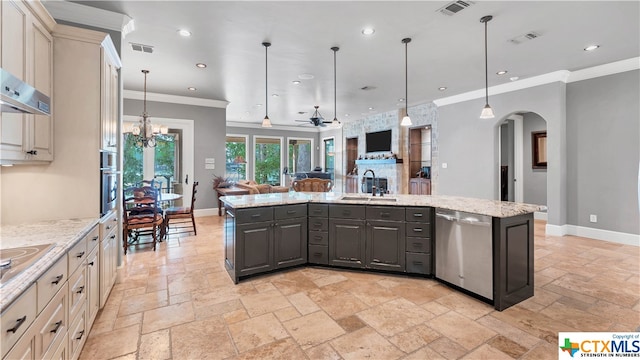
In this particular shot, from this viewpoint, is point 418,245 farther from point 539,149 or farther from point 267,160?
point 267,160

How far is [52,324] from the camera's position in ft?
4.68

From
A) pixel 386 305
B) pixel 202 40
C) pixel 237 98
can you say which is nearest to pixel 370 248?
pixel 386 305

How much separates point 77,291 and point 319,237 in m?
2.27

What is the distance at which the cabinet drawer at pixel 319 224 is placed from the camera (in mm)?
3477

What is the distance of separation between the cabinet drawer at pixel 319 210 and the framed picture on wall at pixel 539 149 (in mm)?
6066

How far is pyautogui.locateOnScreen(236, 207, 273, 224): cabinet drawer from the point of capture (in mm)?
3094

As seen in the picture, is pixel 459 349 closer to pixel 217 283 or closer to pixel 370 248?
pixel 370 248

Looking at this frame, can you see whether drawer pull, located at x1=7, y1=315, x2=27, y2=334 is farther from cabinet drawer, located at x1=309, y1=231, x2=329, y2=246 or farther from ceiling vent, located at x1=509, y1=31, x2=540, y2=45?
ceiling vent, located at x1=509, y1=31, x2=540, y2=45

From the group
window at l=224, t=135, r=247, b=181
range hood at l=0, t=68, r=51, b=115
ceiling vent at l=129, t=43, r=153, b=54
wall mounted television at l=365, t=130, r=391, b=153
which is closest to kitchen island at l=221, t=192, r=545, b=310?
range hood at l=0, t=68, r=51, b=115

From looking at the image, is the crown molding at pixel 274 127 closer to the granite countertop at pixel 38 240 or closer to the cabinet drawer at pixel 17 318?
the granite countertop at pixel 38 240

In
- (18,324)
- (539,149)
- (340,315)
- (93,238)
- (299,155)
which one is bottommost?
(340,315)

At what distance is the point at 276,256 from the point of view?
10.9 feet

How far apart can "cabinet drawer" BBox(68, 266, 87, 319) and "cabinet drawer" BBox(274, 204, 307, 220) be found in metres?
1.74

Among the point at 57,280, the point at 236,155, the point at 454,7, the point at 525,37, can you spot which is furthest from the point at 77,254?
the point at 236,155
